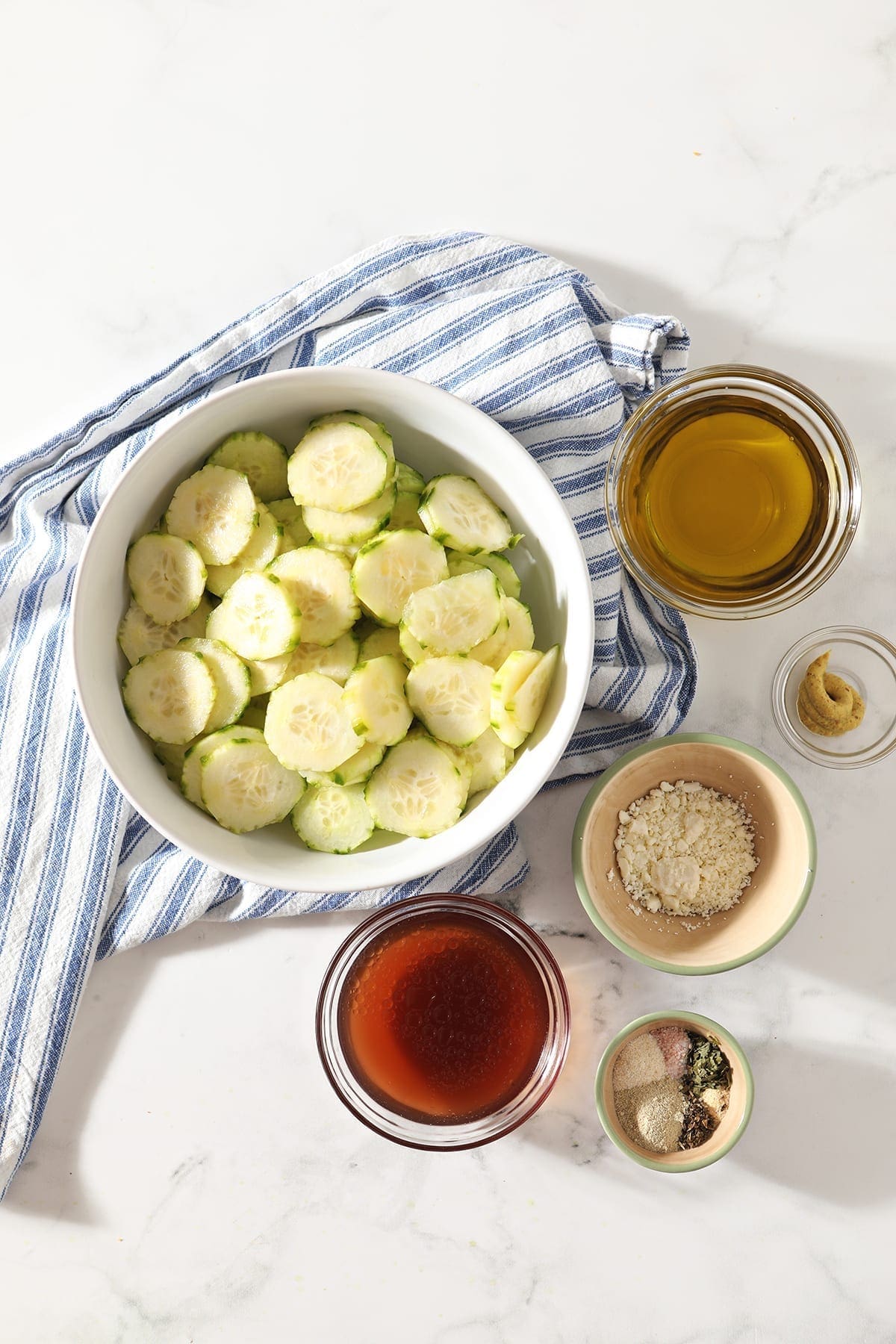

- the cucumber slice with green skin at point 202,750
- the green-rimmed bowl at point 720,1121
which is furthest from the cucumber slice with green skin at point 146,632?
the green-rimmed bowl at point 720,1121

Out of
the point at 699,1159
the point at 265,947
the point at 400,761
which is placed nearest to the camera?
the point at 400,761

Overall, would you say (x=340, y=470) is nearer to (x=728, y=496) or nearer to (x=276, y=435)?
(x=276, y=435)

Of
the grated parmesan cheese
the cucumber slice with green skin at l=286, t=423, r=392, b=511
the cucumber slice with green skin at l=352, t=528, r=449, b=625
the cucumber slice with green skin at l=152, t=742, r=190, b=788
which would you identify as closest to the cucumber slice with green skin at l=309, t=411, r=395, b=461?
the cucumber slice with green skin at l=286, t=423, r=392, b=511

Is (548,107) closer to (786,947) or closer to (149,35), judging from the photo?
(149,35)

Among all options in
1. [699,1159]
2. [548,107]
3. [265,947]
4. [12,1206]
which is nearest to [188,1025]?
[265,947]

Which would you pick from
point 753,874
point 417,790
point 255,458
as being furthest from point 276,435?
point 753,874

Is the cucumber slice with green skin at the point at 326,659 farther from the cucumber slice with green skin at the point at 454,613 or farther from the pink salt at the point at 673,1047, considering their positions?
the pink salt at the point at 673,1047
